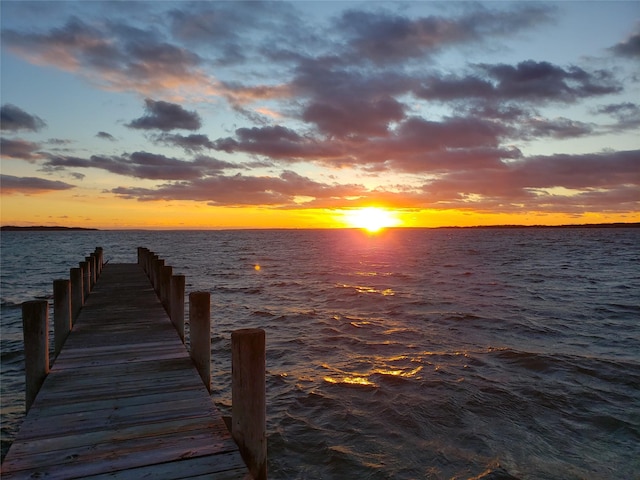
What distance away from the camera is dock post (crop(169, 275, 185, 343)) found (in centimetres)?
860

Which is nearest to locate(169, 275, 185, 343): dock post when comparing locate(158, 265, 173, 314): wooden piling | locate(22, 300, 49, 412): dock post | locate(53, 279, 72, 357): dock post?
locate(158, 265, 173, 314): wooden piling

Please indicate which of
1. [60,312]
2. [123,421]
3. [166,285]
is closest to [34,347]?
[123,421]

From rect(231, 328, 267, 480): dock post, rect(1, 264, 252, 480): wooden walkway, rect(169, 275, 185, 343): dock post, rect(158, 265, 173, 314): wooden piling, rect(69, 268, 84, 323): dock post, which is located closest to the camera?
rect(1, 264, 252, 480): wooden walkway

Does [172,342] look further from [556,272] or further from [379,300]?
[556,272]

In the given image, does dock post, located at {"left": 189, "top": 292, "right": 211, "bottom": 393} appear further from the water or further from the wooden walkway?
the water

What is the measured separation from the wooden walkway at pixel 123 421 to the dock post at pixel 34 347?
0.60 feet

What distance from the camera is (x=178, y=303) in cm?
867

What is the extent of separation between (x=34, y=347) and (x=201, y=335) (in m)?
2.24

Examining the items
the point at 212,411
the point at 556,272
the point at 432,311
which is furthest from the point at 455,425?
the point at 556,272

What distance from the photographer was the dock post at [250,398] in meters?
4.19

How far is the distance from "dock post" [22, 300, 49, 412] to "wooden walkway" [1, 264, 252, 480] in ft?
0.60

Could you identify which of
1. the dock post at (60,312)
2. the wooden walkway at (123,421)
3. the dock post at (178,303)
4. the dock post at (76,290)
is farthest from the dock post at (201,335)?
the dock post at (76,290)

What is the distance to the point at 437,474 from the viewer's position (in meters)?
6.31

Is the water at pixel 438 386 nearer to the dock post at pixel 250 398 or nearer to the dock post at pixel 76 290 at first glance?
the dock post at pixel 76 290
